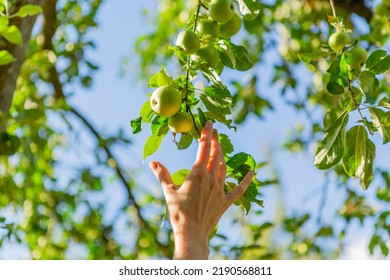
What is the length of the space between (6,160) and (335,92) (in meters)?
2.56

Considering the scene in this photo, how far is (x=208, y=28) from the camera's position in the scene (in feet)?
4.48

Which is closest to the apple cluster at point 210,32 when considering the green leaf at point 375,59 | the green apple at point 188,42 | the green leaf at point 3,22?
the green apple at point 188,42

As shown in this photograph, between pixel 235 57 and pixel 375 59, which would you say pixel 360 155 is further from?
pixel 235 57

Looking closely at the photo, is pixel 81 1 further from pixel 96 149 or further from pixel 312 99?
pixel 312 99

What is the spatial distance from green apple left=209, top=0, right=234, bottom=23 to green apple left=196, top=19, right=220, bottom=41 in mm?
29

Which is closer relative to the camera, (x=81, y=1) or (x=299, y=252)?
→ (x=299, y=252)

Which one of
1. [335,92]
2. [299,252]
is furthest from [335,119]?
[299,252]

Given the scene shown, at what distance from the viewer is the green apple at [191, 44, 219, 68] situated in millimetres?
1320

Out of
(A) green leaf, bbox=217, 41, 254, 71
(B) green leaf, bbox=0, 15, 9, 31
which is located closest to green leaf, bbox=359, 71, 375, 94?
(A) green leaf, bbox=217, 41, 254, 71

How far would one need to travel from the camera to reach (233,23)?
4.54 ft

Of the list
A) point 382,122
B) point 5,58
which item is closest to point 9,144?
point 5,58

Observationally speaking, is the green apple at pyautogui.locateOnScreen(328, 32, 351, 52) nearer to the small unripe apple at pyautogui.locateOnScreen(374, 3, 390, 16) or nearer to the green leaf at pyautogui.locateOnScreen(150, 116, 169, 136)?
the green leaf at pyautogui.locateOnScreen(150, 116, 169, 136)

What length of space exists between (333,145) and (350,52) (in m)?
0.23

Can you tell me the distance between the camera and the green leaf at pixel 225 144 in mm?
1391
